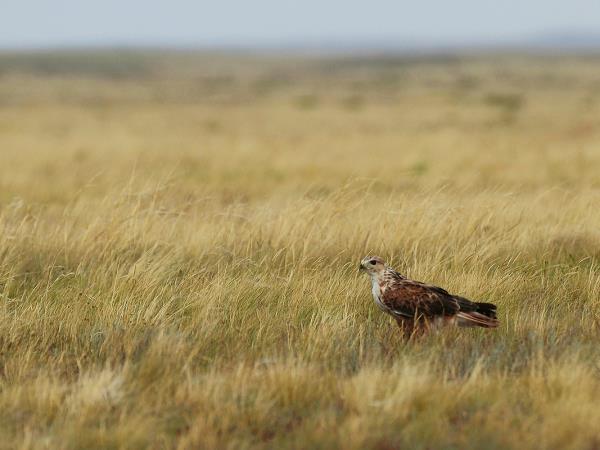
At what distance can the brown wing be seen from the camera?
4.87 m

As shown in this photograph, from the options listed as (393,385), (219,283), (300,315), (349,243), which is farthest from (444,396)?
(349,243)

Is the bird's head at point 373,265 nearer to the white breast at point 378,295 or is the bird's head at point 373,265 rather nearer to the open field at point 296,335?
the white breast at point 378,295

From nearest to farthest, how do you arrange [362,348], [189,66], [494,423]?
[494,423] < [362,348] < [189,66]

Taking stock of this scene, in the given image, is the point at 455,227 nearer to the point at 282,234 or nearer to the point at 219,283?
the point at 282,234

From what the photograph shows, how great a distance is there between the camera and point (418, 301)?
486 cm

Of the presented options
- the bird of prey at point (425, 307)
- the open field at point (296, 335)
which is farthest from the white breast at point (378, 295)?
the open field at point (296, 335)

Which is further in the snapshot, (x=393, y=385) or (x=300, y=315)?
(x=300, y=315)

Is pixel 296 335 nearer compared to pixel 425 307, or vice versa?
pixel 425 307

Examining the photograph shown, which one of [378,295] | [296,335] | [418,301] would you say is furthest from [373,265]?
[296,335]

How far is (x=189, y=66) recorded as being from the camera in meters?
192

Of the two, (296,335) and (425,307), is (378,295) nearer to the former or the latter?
(425,307)

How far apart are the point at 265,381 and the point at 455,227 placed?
3611 millimetres

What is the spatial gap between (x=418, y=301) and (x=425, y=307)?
56 millimetres

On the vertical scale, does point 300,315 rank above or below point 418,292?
below
